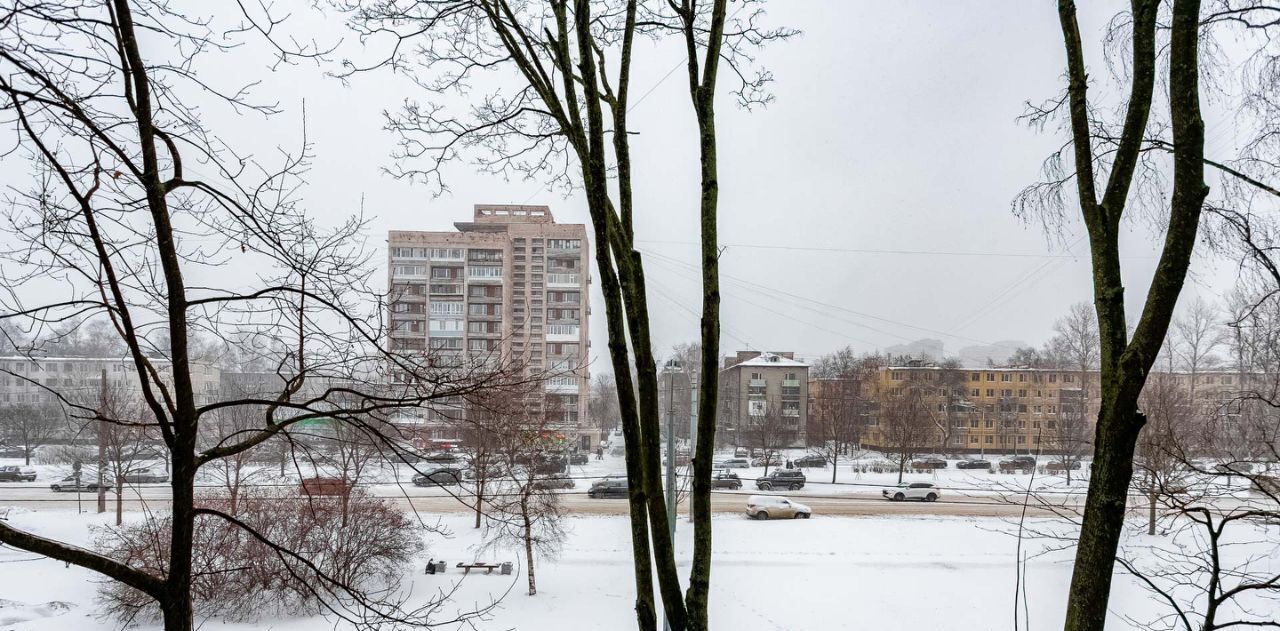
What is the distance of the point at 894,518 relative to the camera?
40.4ft

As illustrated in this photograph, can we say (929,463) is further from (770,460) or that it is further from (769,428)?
(769,428)

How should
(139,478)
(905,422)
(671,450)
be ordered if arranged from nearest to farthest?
1. (139,478)
2. (671,450)
3. (905,422)

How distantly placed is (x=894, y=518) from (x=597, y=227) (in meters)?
12.9

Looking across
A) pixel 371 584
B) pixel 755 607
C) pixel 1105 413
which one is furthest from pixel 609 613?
pixel 1105 413

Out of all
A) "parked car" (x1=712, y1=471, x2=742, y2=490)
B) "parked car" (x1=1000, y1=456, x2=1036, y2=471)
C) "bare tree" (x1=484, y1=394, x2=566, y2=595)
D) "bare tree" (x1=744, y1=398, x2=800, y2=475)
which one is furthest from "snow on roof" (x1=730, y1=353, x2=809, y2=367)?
"bare tree" (x1=484, y1=394, x2=566, y2=595)

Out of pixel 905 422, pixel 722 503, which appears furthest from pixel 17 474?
pixel 905 422

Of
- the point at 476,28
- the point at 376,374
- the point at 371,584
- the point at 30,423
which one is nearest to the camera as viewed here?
the point at 476,28

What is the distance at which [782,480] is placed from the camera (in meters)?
14.7

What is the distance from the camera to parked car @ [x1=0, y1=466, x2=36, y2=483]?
9925 millimetres

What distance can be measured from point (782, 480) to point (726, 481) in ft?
4.15

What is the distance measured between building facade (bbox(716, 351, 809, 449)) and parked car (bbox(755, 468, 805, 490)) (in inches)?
56.1

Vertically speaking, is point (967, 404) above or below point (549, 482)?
above

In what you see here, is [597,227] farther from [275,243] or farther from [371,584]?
[371,584]

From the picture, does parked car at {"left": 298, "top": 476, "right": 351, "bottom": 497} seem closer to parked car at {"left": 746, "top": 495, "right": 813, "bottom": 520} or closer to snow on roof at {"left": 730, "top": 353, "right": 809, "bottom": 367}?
parked car at {"left": 746, "top": 495, "right": 813, "bottom": 520}
